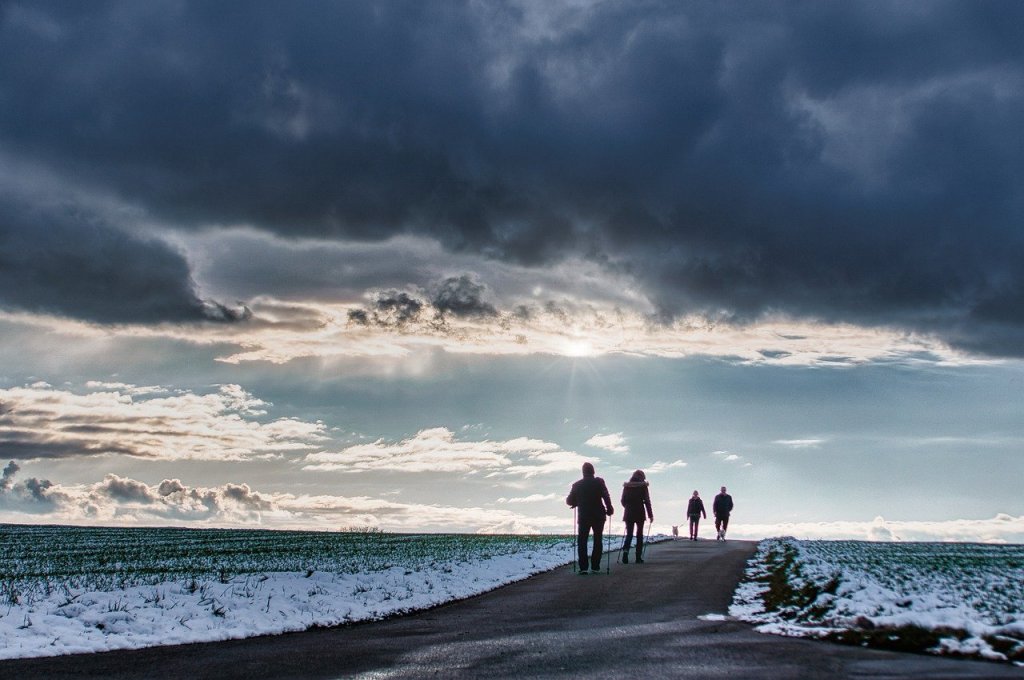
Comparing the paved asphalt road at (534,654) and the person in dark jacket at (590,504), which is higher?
the person in dark jacket at (590,504)

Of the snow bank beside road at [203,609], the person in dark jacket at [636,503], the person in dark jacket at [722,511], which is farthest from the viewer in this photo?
the person in dark jacket at [722,511]

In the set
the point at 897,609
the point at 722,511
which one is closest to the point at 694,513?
the point at 722,511

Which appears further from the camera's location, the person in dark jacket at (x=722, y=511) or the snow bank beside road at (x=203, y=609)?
the person in dark jacket at (x=722, y=511)

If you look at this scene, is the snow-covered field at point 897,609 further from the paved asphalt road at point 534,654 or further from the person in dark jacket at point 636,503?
the person in dark jacket at point 636,503

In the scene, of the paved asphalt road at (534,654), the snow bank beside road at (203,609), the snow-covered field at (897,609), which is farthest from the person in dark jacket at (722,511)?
the paved asphalt road at (534,654)

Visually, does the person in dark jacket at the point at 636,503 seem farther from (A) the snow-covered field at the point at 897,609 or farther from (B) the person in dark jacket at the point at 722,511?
(B) the person in dark jacket at the point at 722,511

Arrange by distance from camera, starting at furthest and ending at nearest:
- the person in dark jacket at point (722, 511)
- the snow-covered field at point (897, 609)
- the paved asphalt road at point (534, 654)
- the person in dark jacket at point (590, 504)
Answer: the person in dark jacket at point (722, 511), the person in dark jacket at point (590, 504), the snow-covered field at point (897, 609), the paved asphalt road at point (534, 654)

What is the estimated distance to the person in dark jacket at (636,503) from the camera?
79.2 ft

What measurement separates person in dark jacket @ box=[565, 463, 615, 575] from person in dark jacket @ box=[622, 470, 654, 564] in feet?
10.1

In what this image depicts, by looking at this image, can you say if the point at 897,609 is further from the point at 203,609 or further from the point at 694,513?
the point at 694,513

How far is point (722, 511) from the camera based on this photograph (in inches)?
1501

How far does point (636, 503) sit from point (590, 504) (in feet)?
12.3

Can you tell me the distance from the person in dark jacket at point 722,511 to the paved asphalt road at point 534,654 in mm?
24881

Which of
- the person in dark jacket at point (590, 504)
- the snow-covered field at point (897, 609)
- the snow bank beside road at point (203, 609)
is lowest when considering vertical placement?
the snow bank beside road at point (203, 609)
